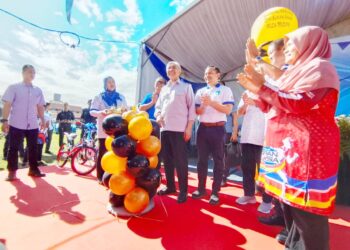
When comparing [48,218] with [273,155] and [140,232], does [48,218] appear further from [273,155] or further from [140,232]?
[273,155]

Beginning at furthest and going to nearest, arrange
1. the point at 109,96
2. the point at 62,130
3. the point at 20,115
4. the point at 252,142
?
the point at 62,130, the point at 20,115, the point at 109,96, the point at 252,142

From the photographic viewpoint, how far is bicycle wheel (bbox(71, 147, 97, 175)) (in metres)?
4.39

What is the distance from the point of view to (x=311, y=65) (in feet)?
3.64

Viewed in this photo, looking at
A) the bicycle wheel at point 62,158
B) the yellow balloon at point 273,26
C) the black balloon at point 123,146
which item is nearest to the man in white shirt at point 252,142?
the yellow balloon at point 273,26

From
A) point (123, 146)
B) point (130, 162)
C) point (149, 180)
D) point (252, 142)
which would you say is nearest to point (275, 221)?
point (252, 142)

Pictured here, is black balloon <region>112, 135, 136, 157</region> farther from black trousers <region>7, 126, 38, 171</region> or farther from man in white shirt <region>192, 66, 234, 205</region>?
black trousers <region>7, 126, 38, 171</region>

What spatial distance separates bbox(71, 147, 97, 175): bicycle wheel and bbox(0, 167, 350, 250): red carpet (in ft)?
4.06

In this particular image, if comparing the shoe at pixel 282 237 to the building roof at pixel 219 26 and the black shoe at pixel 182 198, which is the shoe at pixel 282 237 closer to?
the black shoe at pixel 182 198

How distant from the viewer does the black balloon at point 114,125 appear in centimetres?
231

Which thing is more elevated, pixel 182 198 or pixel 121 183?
pixel 121 183

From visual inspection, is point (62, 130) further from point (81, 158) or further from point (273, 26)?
point (273, 26)

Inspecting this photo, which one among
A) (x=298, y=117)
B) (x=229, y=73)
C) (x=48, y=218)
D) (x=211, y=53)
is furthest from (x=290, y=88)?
(x=229, y=73)

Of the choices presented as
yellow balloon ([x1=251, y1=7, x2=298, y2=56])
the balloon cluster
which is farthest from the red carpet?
yellow balloon ([x1=251, y1=7, x2=298, y2=56])

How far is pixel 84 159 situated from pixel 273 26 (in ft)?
13.4
